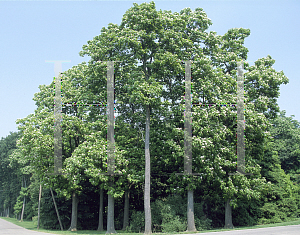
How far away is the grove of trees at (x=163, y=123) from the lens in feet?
Answer: 72.1

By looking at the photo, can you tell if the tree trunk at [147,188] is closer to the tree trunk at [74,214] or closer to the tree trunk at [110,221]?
the tree trunk at [110,221]

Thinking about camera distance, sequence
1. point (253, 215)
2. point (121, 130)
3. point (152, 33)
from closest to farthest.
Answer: point (152, 33) < point (121, 130) < point (253, 215)

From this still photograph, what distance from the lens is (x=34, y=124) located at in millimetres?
26906

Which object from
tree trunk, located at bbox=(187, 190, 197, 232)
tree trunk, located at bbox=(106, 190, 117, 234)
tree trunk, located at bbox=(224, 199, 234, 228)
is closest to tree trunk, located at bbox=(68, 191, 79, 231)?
tree trunk, located at bbox=(106, 190, 117, 234)

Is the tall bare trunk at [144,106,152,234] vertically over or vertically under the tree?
under

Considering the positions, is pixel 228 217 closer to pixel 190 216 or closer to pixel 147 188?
pixel 190 216

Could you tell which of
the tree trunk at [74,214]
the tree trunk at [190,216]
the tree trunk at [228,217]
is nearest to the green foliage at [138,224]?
the tree trunk at [190,216]

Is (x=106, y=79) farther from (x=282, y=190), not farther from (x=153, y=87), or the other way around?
(x=282, y=190)

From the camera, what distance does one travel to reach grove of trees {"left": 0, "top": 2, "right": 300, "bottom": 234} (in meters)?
22.0

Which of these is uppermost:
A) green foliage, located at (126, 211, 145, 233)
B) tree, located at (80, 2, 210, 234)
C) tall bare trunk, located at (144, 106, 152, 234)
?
tree, located at (80, 2, 210, 234)

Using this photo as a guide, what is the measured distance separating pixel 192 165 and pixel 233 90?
7479 mm

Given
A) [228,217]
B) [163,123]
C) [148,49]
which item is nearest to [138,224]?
[228,217]

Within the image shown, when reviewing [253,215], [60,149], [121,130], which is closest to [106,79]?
[121,130]

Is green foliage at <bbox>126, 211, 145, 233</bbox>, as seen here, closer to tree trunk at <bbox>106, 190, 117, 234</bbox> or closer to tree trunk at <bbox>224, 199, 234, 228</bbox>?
tree trunk at <bbox>106, 190, 117, 234</bbox>
